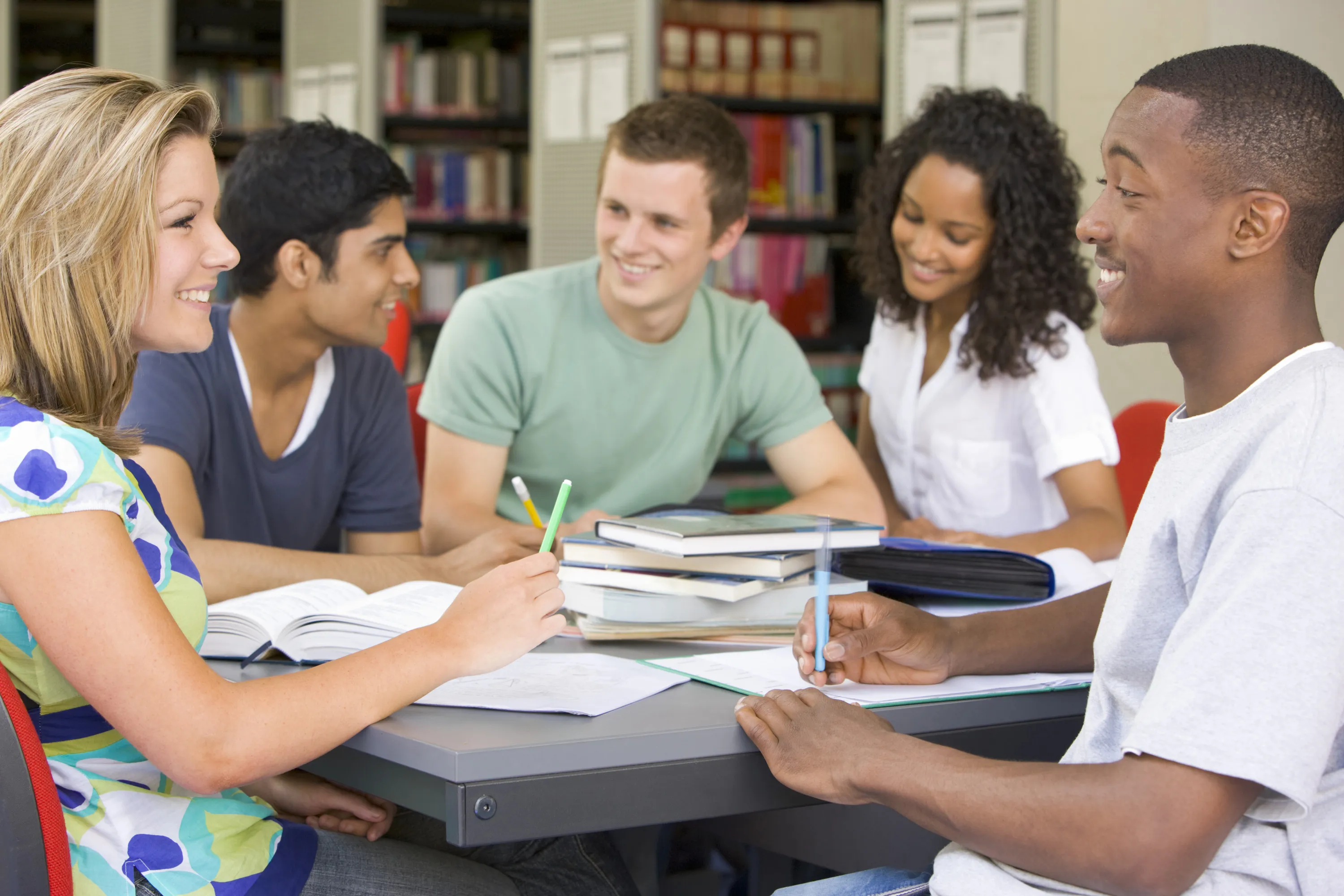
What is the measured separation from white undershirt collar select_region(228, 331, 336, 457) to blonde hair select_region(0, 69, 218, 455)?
0.78 m

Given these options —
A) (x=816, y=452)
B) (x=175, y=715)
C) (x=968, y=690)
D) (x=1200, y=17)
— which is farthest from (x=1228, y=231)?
(x=1200, y=17)

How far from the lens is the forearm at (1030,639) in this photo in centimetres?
124

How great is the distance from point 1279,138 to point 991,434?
1417 millimetres

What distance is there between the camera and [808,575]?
4.73ft

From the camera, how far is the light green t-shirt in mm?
2234

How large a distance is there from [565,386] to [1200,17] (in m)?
1.92

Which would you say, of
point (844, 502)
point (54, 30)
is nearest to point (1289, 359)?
point (844, 502)

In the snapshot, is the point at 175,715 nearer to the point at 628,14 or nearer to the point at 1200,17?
the point at 1200,17

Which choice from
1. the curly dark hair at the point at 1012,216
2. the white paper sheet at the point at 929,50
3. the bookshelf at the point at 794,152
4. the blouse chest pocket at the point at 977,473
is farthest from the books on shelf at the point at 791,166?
the blouse chest pocket at the point at 977,473

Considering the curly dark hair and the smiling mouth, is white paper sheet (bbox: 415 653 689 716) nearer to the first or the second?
the smiling mouth

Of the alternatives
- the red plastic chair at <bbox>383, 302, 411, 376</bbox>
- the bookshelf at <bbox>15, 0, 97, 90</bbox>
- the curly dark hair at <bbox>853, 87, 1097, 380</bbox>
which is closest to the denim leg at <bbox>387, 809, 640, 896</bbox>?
the curly dark hair at <bbox>853, 87, 1097, 380</bbox>

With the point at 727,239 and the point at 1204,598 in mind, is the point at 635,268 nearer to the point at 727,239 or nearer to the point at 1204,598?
the point at 727,239

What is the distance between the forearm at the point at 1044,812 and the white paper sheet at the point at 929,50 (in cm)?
286

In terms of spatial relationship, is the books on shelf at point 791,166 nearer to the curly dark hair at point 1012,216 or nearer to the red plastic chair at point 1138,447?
the curly dark hair at point 1012,216
